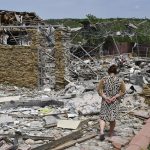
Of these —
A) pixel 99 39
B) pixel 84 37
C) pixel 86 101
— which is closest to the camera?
pixel 86 101

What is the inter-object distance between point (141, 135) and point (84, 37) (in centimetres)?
2705

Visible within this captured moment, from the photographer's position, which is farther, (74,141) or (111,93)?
(111,93)

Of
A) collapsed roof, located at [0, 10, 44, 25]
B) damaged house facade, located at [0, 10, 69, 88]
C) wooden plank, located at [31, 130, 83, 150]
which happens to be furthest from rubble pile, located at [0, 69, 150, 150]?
collapsed roof, located at [0, 10, 44, 25]

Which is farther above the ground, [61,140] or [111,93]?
[111,93]

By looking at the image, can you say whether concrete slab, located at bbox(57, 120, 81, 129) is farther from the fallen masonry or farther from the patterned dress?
the patterned dress

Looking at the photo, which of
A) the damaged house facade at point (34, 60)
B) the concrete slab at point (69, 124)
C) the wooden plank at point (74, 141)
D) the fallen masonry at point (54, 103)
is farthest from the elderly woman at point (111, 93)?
the damaged house facade at point (34, 60)

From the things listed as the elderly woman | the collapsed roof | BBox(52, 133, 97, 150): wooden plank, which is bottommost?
BBox(52, 133, 97, 150): wooden plank

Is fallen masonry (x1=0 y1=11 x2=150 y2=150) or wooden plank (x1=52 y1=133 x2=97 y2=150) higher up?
fallen masonry (x1=0 y1=11 x2=150 y2=150)

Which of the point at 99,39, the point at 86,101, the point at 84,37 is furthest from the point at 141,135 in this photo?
the point at 84,37

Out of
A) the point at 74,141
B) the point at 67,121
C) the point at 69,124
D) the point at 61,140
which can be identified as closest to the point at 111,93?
the point at 74,141

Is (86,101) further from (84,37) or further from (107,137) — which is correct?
(84,37)

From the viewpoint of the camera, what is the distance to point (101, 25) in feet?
129

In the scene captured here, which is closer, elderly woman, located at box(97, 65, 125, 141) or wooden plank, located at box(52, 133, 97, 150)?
wooden plank, located at box(52, 133, 97, 150)

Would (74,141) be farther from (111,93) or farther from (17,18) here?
→ (17,18)
